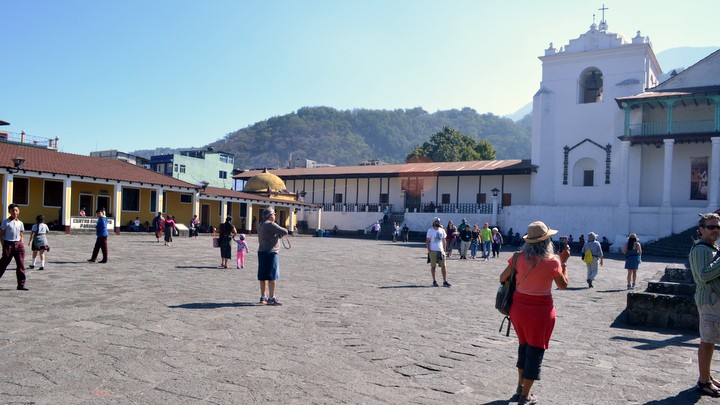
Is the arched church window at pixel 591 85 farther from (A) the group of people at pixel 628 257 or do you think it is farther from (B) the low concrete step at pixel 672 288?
(B) the low concrete step at pixel 672 288

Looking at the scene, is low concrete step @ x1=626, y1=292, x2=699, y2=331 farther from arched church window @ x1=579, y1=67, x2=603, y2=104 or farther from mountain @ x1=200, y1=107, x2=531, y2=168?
mountain @ x1=200, y1=107, x2=531, y2=168

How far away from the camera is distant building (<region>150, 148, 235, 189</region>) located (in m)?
46.4

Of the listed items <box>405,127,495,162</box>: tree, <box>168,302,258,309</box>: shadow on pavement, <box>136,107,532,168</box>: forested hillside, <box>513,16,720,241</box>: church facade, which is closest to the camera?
<box>168,302,258,309</box>: shadow on pavement

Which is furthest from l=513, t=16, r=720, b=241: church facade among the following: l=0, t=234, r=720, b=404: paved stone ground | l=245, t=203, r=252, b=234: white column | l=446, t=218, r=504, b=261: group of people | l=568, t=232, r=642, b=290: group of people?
l=0, t=234, r=720, b=404: paved stone ground

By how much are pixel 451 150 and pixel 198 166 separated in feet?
83.4

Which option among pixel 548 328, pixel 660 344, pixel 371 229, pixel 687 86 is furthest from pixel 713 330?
pixel 371 229

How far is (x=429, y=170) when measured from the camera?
40.2 meters

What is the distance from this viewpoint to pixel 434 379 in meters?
4.75

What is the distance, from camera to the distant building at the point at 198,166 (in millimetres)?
46406

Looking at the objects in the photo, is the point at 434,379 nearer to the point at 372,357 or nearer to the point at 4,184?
the point at 372,357

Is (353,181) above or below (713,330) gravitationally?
above

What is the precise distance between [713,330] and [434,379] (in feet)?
7.78

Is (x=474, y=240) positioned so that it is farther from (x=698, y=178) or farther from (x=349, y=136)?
(x=349, y=136)

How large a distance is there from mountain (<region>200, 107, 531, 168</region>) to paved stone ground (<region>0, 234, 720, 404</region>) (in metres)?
111
